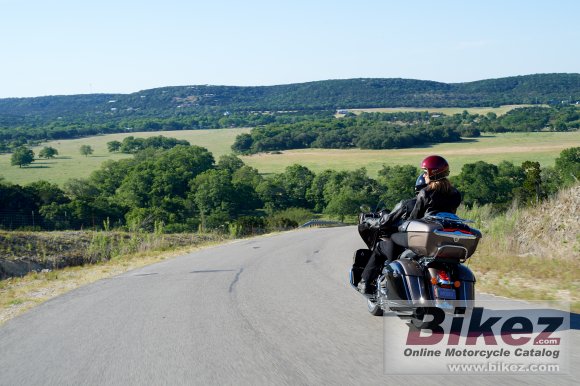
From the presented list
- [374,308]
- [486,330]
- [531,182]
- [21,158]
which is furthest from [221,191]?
[486,330]

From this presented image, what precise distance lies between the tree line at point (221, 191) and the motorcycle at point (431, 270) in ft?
181

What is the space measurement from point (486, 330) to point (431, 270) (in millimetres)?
889

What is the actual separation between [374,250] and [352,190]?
264ft

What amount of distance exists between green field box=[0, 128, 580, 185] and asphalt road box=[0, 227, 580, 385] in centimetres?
8461

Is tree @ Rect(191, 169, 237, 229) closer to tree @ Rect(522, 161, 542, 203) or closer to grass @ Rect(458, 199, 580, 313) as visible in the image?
tree @ Rect(522, 161, 542, 203)

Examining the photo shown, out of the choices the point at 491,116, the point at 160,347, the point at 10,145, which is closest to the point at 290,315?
the point at 160,347

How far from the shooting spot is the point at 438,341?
6.23 m

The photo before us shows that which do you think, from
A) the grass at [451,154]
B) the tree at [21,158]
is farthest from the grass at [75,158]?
the grass at [451,154]

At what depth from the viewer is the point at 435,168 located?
6805 mm

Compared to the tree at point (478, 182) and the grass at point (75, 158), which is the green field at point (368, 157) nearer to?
the grass at point (75, 158)

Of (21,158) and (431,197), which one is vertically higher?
(431,197)

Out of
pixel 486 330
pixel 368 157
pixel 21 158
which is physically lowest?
pixel 368 157

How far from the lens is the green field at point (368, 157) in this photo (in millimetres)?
102750

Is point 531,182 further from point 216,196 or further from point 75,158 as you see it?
point 75,158
